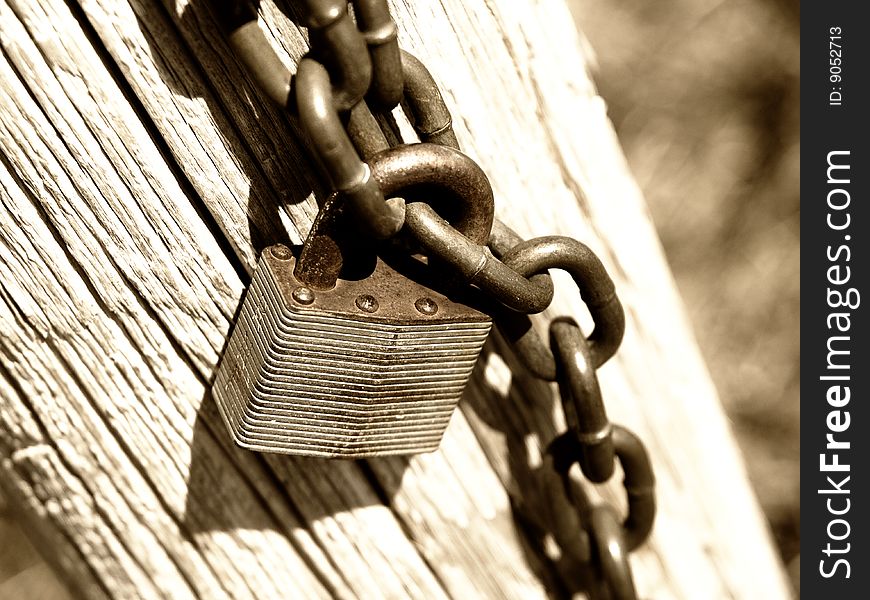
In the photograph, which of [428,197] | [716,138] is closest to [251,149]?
[428,197]

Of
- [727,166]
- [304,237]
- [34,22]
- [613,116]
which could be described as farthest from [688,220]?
[34,22]

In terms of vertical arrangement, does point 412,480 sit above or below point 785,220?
above

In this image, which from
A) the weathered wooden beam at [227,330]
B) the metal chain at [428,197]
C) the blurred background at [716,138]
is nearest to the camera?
the metal chain at [428,197]

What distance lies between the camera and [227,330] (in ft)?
3.82

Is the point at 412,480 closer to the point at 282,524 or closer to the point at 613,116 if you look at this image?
the point at 282,524

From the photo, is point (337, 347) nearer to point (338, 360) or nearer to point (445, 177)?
point (338, 360)

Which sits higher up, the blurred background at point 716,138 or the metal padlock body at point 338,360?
the metal padlock body at point 338,360

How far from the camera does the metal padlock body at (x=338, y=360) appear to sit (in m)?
1.05

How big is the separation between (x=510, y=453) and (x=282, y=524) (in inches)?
14.3

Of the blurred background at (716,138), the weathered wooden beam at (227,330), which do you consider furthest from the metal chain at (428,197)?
the blurred background at (716,138)

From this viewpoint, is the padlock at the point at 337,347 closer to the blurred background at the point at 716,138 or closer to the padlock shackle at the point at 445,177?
the padlock shackle at the point at 445,177

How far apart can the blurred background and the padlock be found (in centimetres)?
332

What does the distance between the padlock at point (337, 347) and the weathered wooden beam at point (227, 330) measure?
96 millimetres
